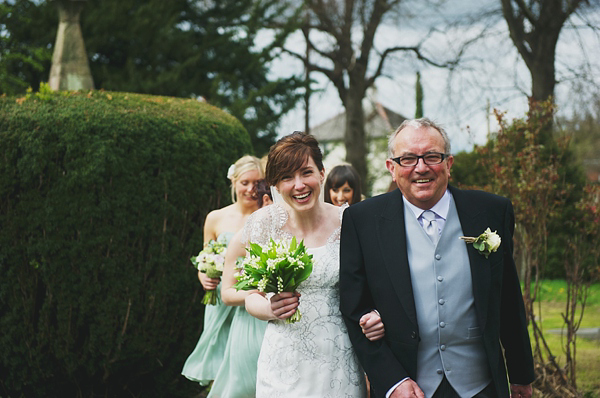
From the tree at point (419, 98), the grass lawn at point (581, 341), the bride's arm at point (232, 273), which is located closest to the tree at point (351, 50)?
the tree at point (419, 98)

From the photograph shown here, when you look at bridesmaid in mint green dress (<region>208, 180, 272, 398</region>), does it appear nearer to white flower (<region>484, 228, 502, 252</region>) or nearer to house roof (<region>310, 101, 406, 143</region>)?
white flower (<region>484, 228, 502, 252</region>)

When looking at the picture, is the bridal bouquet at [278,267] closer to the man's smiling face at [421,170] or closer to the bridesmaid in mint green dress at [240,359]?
the man's smiling face at [421,170]

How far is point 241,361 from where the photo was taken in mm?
4801

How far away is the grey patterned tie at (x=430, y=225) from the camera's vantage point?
3254 mm

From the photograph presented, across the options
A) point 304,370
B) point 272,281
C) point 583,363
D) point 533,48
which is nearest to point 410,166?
point 272,281

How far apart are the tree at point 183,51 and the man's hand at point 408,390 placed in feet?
35.4

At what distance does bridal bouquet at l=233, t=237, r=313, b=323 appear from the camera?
331 centimetres

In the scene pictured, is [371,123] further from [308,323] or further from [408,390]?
[408,390]

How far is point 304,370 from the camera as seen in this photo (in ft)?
11.8

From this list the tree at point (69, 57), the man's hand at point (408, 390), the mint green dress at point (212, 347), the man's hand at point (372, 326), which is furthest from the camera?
the tree at point (69, 57)

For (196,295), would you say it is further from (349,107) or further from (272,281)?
(349,107)

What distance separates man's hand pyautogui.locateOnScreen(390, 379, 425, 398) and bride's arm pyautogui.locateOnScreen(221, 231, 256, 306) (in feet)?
4.40

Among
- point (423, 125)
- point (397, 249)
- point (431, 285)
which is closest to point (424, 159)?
point (423, 125)

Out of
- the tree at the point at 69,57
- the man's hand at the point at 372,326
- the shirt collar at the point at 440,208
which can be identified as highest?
the tree at the point at 69,57
